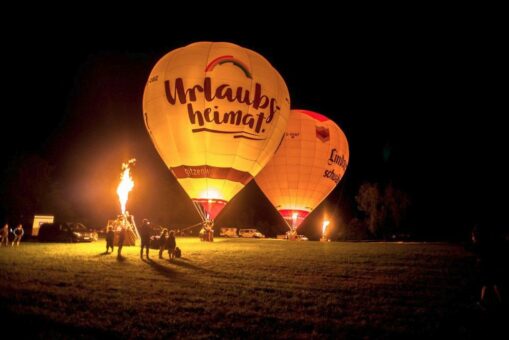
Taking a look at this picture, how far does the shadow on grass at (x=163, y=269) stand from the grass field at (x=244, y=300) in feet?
0.09

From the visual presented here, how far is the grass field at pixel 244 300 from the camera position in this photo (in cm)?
637

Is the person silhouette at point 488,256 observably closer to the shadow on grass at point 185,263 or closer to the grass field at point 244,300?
the grass field at point 244,300

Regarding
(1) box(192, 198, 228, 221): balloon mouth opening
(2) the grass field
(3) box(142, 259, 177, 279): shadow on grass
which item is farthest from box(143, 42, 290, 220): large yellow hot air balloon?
(2) the grass field

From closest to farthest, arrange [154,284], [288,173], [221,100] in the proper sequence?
1. [154,284]
2. [221,100]
3. [288,173]

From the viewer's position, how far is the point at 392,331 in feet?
20.8

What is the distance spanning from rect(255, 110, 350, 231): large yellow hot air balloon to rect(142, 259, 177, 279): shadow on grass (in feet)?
58.4

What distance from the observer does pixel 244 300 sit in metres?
8.05

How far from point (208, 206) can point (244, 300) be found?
14846mm

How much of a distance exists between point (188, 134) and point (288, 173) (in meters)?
10.7

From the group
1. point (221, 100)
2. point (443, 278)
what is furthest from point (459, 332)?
point (221, 100)

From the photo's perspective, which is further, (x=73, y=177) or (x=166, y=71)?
(x=73, y=177)

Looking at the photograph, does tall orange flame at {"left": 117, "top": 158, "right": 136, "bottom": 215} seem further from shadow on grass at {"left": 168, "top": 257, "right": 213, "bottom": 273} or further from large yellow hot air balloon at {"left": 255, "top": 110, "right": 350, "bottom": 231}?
large yellow hot air balloon at {"left": 255, "top": 110, "right": 350, "bottom": 231}

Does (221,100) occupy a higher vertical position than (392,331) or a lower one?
higher

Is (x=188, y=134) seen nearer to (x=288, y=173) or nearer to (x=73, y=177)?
(x=288, y=173)
